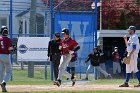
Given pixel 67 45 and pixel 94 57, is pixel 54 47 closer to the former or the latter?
pixel 67 45

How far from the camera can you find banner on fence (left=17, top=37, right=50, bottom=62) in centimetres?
2212

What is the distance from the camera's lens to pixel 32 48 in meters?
22.2

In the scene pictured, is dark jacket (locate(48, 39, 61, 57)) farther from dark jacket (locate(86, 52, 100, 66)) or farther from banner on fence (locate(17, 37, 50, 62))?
dark jacket (locate(86, 52, 100, 66))

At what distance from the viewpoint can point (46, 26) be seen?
24.5m

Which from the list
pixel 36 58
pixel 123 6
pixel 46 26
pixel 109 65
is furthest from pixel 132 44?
pixel 123 6

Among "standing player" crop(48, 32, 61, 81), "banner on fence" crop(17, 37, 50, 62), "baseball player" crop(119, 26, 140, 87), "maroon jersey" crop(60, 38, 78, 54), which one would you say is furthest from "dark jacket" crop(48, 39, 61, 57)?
"baseball player" crop(119, 26, 140, 87)

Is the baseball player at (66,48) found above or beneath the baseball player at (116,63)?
above

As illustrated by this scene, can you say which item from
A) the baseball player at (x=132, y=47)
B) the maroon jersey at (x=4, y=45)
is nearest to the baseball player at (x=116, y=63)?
the baseball player at (x=132, y=47)

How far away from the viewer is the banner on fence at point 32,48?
22.1 meters

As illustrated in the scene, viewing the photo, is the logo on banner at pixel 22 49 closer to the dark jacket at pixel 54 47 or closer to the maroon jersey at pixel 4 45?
the dark jacket at pixel 54 47

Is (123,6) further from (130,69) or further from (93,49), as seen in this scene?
(130,69)

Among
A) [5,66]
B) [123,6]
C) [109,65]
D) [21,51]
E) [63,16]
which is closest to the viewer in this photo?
[5,66]

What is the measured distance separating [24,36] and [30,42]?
1219 millimetres

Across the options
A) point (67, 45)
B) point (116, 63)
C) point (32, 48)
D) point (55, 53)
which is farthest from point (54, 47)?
point (116, 63)
